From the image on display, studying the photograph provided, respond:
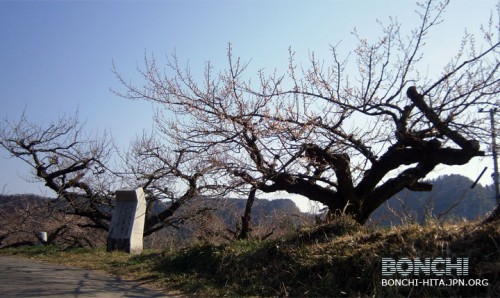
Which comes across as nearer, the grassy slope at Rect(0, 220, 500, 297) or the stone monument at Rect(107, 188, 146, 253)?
the grassy slope at Rect(0, 220, 500, 297)

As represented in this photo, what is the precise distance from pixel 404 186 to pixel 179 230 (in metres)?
12.7

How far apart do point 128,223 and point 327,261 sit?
26.9 feet

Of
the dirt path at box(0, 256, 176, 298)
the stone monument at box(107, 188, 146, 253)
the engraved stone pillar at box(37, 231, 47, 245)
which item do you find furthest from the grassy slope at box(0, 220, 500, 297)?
the engraved stone pillar at box(37, 231, 47, 245)

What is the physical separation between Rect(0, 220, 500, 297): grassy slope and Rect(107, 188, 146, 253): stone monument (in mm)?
3967

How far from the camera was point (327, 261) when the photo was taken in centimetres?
533

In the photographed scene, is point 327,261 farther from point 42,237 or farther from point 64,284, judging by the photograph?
point 42,237

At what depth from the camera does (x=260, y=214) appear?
15375 mm

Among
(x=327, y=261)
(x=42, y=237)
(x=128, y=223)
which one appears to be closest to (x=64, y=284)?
(x=327, y=261)

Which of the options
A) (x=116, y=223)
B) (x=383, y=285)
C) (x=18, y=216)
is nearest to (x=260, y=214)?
(x=116, y=223)

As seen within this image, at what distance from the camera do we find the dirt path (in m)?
5.73

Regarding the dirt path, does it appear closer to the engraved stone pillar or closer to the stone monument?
the stone monument

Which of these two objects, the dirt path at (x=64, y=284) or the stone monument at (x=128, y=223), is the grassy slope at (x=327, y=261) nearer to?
the dirt path at (x=64, y=284)

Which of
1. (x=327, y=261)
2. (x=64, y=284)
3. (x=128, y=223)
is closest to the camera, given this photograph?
(x=327, y=261)

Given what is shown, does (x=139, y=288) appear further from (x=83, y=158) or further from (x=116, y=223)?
(x=83, y=158)
